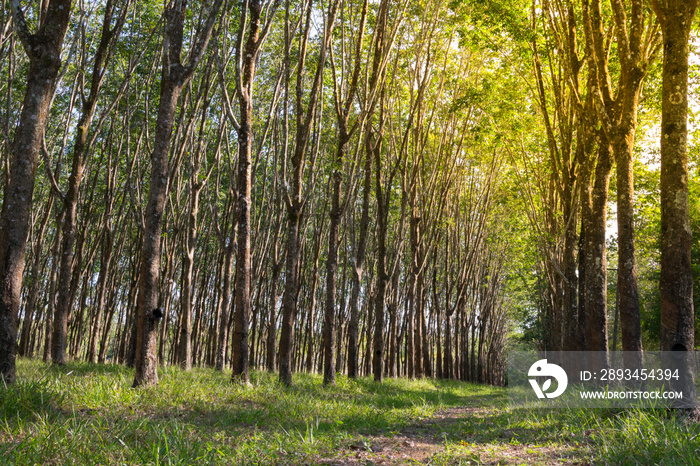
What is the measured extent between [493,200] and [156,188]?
2026 centimetres

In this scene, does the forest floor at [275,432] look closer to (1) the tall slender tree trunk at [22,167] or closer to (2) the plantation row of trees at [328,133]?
(1) the tall slender tree trunk at [22,167]

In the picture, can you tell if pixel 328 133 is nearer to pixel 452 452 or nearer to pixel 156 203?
pixel 156 203

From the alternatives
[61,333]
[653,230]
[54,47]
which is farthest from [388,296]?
[54,47]

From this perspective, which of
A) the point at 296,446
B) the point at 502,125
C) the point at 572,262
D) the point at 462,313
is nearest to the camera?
the point at 296,446

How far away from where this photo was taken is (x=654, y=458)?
3.84 metres

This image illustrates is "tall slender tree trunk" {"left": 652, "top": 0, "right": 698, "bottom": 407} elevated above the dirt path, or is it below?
above

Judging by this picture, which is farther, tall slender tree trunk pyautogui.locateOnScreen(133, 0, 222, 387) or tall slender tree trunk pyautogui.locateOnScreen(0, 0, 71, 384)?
tall slender tree trunk pyautogui.locateOnScreen(133, 0, 222, 387)

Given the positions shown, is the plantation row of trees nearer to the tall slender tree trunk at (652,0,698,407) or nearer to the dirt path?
the tall slender tree trunk at (652,0,698,407)

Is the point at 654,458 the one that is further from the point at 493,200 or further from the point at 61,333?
the point at 493,200

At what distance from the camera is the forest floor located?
12.0 ft

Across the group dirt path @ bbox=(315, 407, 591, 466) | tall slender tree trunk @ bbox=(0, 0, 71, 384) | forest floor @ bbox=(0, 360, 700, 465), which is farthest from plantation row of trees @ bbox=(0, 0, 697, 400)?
dirt path @ bbox=(315, 407, 591, 466)

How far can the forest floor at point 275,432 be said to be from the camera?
365 centimetres

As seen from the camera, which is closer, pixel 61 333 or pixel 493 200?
pixel 61 333

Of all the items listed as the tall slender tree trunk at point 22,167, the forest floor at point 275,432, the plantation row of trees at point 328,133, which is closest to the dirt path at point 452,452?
the forest floor at point 275,432
